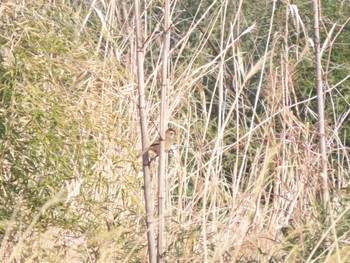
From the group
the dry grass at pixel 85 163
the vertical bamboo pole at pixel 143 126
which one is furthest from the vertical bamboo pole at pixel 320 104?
the vertical bamboo pole at pixel 143 126

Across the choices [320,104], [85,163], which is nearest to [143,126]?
[320,104]

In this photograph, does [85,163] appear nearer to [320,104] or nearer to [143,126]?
[143,126]

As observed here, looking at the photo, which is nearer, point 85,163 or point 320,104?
point 320,104

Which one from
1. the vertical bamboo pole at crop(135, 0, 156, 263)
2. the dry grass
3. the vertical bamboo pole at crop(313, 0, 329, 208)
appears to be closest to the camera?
the vertical bamboo pole at crop(135, 0, 156, 263)

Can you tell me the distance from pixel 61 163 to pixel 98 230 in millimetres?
326

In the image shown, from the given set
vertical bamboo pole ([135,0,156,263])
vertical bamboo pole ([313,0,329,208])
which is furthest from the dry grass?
vertical bamboo pole ([135,0,156,263])

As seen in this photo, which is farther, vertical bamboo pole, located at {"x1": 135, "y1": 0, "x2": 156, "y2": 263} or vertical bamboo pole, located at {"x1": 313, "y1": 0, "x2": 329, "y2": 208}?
vertical bamboo pole, located at {"x1": 313, "y1": 0, "x2": 329, "y2": 208}

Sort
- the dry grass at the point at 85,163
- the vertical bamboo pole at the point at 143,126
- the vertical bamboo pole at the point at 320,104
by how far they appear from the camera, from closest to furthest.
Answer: the vertical bamboo pole at the point at 143,126 < the vertical bamboo pole at the point at 320,104 < the dry grass at the point at 85,163

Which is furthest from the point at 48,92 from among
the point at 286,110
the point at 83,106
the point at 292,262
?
the point at 292,262

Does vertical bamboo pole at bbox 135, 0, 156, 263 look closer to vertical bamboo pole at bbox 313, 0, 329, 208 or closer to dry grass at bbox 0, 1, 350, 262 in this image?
dry grass at bbox 0, 1, 350, 262

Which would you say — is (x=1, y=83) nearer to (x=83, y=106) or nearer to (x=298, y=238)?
(x=83, y=106)

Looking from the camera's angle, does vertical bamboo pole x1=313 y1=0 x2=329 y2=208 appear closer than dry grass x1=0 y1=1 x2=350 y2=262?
Yes

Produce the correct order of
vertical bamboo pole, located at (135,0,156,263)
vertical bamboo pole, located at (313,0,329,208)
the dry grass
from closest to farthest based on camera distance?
vertical bamboo pole, located at (135,0,156,263), vertical bamboo pole, located at (313,0,329,208), the dry grass

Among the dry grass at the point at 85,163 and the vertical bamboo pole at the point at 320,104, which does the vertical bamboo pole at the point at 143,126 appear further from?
the vertical bamboo pole at the point at 320,104
